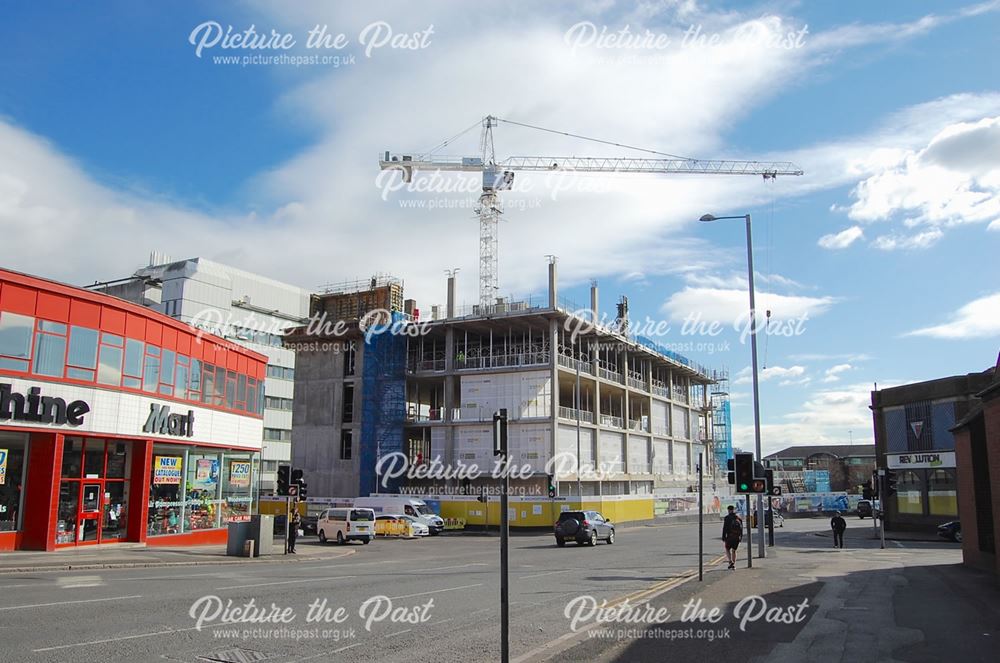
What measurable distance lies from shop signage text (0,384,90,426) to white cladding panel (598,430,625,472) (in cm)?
4561

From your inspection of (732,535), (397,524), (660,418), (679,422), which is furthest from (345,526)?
(679,422)

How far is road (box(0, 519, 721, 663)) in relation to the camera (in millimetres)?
9938

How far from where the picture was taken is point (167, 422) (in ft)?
92.6

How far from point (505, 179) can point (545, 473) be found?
4146 cm

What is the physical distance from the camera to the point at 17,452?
76.2ft

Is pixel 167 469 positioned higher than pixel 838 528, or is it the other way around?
pixel 167 469

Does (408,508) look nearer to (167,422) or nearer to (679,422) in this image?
(167,422)

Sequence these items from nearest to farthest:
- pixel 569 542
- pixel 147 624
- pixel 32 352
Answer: pixel 147 624 → pixel 32 352 → pixel 569 542

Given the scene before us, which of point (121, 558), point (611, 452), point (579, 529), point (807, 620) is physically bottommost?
point (579, 529)

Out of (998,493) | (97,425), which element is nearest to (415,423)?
(97,425)

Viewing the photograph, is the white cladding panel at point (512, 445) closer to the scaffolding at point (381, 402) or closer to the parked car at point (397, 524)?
the scaffolding at point (381, 402)

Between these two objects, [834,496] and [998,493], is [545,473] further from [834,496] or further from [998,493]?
[998,493]

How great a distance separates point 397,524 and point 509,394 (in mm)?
18012

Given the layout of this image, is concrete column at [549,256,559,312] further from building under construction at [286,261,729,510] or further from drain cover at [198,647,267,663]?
drain cover at [198,647,267,663]
